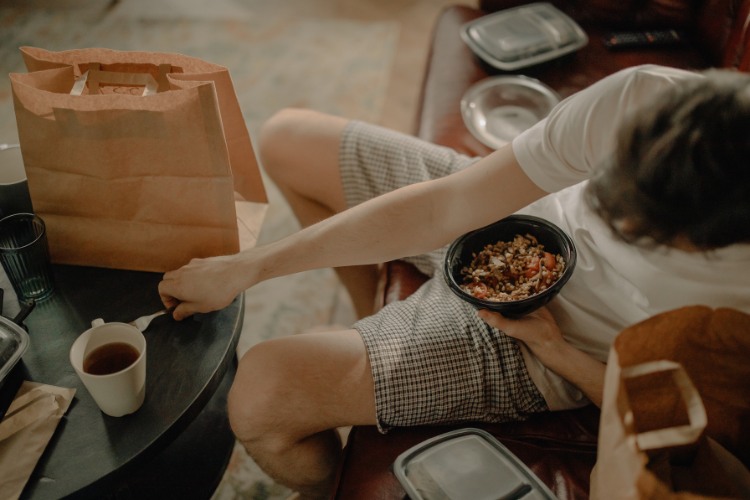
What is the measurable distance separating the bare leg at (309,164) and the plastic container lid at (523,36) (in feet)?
1.75

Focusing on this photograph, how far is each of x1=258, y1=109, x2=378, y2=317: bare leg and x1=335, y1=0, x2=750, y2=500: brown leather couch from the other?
189 mm

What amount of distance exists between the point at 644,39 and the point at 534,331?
1124 mm

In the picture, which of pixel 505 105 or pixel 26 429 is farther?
pixel 505 105

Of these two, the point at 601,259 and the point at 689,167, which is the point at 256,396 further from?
the point at 689,167

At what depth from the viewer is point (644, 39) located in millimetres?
1814

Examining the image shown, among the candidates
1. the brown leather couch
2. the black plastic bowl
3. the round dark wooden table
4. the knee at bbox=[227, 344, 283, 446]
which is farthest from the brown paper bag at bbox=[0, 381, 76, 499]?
the black plastic bowl

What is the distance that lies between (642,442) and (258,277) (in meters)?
0.65

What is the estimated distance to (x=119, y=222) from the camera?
1.11 m

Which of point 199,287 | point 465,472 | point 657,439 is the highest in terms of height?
point 657,439

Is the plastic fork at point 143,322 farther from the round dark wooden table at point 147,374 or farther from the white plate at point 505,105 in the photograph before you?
the white plate at point 505,105

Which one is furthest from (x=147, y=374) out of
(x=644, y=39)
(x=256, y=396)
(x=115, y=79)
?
(x=644, y=39)

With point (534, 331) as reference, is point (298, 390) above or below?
below

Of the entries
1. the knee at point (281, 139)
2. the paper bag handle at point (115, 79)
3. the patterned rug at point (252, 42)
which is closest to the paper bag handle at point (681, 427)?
the paper bag handle at point (115, 79)

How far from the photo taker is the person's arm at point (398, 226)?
1.11m
